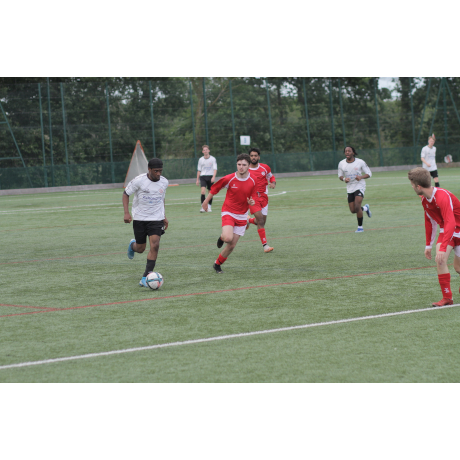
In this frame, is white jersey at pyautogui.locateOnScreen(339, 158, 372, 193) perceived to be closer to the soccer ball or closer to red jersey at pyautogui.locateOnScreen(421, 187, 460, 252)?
the soccer ball

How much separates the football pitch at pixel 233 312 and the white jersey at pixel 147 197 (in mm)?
1067

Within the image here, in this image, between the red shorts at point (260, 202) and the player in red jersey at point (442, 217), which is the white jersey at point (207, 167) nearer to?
the red shorts at point (260, 202)

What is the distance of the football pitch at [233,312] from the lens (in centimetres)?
601

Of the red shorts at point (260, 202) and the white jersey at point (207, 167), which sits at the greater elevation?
the white jersey at point (207, 167)

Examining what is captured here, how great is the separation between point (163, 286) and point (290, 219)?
1025 cm

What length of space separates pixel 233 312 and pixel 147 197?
280cm

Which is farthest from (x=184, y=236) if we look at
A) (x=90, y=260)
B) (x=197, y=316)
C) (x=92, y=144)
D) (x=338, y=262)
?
(x=92, y=144)

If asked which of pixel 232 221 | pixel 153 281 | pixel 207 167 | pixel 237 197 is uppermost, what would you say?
pixel 207 167

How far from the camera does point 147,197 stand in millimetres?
10242

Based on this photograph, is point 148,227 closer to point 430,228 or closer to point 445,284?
point 430,228

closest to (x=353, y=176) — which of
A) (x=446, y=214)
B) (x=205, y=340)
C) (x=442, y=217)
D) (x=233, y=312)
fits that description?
(x=442, y=217)

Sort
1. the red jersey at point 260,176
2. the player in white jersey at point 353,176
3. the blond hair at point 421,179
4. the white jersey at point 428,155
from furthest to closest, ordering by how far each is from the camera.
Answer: the white jersey at point 428,155
the player in white jersey at point 353,176
the red jersey at point 260,176
the blond hair at point 421,179

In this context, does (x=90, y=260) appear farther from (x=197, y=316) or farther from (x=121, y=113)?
(x=121, y=113)

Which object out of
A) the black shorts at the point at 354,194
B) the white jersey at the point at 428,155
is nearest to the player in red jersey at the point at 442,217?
the black shorts at the point at 354,194
